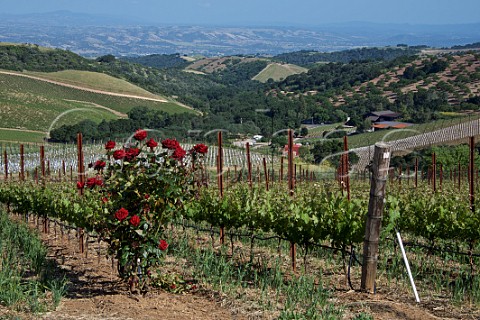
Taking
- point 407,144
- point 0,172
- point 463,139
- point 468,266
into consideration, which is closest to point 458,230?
point 468,266

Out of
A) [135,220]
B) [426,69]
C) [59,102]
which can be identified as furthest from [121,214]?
[426,69]

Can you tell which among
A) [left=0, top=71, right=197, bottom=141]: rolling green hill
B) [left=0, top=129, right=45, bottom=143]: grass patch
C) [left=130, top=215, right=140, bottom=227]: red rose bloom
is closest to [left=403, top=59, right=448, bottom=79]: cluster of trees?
[left=0, top=71, right=197, bottom=141]: rolling green hill

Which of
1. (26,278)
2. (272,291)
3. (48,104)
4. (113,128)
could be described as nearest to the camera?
(272,291)

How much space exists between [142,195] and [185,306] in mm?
1131

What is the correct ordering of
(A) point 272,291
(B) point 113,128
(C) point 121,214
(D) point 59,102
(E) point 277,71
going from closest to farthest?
1. (C) point 121,214
2. (A) point 272,291
3. (B) point 113,128
4. (D) point 59,102
5. (E) point 277,71

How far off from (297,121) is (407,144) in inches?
1350

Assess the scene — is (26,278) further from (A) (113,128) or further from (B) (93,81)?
(B) (93,81)

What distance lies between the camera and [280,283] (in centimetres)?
643

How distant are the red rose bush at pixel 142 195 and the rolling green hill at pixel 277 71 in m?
162

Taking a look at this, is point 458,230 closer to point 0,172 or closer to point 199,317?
point 199,317

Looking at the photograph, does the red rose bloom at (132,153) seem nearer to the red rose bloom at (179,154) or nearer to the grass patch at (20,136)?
the red rose bloom at (179,154)

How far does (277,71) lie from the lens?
17375 cm

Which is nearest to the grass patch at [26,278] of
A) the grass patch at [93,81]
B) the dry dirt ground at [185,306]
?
the dry dirt ground at [185,306]

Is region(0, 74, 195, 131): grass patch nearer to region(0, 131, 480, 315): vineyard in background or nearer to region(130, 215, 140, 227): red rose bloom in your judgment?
region(0, 131, 480, 315): vineyard in background
